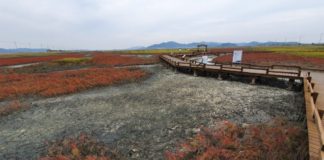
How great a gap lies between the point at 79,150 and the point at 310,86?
1108 cm

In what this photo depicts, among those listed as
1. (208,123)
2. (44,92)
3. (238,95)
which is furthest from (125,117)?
(44,92)

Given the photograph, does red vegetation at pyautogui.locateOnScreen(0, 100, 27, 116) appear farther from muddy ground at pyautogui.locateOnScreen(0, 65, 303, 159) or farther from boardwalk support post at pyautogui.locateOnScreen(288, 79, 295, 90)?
boardwalk support post at pyautogui.locateOnScreen(288, 79, 295, 90)

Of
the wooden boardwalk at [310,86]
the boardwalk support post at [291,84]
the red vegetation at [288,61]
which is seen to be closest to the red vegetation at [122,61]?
the red vegetation at [288,61]

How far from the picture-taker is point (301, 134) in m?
7.39

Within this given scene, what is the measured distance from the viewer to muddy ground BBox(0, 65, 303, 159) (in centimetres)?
781

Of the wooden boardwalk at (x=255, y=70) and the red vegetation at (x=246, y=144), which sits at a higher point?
the wooden boardwalk at (x=255, y=70)

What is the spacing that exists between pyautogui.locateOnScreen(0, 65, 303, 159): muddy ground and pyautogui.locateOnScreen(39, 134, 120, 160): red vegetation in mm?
375

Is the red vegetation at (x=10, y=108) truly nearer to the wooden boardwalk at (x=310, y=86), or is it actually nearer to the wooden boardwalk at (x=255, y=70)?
the wooden boardwalk at (x=310, y=86)

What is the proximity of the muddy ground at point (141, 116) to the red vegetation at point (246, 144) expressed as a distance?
0.72 m

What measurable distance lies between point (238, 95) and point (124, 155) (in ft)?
29.5

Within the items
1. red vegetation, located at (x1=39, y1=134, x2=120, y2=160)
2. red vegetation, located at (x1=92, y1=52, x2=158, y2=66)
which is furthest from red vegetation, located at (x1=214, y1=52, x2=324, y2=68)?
red vegetation, located at (x1=39, y1=134, x2=120, y2=160)

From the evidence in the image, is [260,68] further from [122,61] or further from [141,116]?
[122,61]

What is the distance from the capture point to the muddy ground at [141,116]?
25.6ft

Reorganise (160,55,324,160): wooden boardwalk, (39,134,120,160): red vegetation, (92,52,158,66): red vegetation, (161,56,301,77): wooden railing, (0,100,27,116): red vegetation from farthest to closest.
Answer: (92,52,158,66): red vegetation → (161,56,301,77): wooden railing → (0,100,27,116): red vegetation → (39,134,120,160): red vegetation → (160,55,324,160): wooden boardwalk
